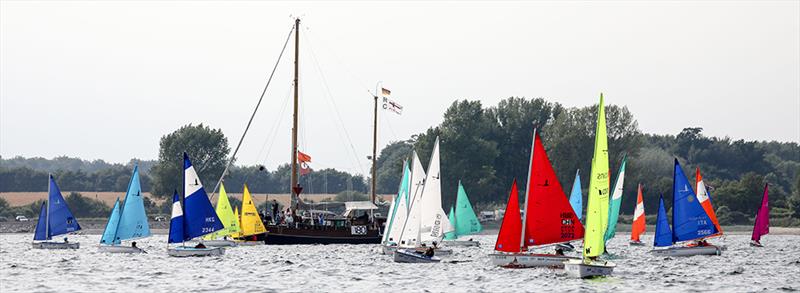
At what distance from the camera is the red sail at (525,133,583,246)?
52531mm

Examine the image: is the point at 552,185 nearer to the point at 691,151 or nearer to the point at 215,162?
the point at 215,162

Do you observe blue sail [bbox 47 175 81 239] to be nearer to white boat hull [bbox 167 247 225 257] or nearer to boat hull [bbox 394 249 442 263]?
white boat hull [bbox 167 247 225 257]

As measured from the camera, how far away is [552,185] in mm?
52781

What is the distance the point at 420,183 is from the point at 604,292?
73.8 feet

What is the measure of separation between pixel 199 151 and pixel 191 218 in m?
85.8

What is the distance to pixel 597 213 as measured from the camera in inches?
1919

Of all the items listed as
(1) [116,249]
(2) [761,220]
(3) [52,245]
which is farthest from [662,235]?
(3) [52,245]

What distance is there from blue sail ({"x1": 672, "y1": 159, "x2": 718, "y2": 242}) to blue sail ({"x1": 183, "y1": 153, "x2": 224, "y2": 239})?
943 inches

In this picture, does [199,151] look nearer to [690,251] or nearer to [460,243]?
[460,243]

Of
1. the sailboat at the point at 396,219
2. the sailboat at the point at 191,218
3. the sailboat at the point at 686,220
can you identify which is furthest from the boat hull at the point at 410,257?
the sailboat at the point at 686,220

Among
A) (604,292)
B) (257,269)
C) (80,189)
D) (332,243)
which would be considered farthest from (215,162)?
(604,292)

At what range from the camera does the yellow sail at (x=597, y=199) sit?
160ft

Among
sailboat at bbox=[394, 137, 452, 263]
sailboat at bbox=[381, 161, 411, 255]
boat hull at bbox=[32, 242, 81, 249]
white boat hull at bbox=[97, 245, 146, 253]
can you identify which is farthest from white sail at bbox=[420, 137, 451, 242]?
boat hull at bbox=[32, 242, 81, 249]

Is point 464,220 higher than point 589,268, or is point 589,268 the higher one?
point 464,220
